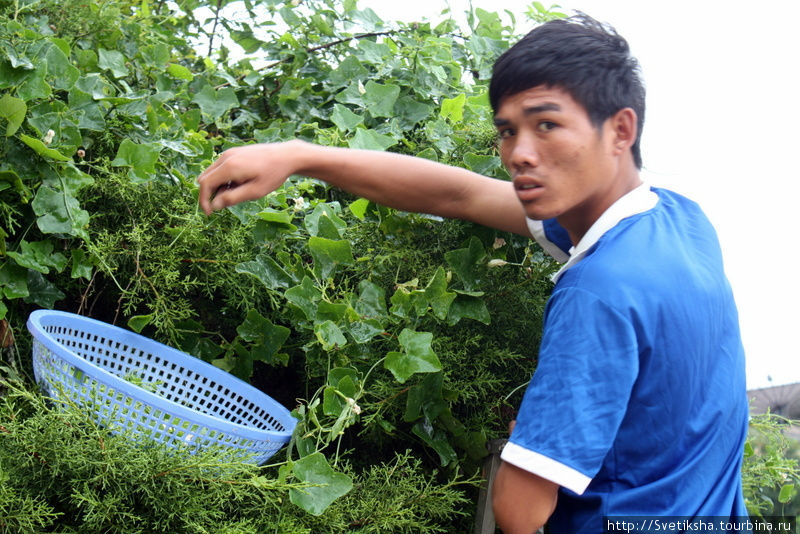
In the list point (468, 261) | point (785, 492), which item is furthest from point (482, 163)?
point (785, 492)

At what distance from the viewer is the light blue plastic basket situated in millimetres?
1150

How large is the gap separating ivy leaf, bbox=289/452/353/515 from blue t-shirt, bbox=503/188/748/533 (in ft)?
0.98

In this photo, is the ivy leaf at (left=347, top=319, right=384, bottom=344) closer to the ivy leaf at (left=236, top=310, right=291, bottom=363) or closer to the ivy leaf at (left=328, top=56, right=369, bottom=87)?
the ivy leaf at (left=236, top=310, right=291, bottom=363)

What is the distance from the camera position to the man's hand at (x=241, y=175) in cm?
113

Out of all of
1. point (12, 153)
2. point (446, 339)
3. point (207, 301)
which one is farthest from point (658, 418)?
point (12, 153)

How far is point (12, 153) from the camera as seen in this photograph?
4.61ft

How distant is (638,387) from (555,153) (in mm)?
294

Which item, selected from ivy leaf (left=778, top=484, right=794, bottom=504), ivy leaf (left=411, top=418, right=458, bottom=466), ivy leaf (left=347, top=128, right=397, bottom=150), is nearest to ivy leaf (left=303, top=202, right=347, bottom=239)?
ivy leaf (left=347, top=128, right=397, bottom=150)

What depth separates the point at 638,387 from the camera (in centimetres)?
97

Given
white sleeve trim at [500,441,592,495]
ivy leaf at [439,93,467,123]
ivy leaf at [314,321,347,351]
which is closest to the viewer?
white sleeve trim at [500,441,592,495]

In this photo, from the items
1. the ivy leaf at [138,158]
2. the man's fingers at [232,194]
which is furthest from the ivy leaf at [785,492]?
the ivy leaf at [138,158]

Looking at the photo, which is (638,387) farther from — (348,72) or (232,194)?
(348,72)

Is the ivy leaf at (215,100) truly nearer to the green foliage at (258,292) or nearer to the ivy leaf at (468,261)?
the green foliage at (258,292)

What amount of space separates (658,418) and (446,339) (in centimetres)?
45
